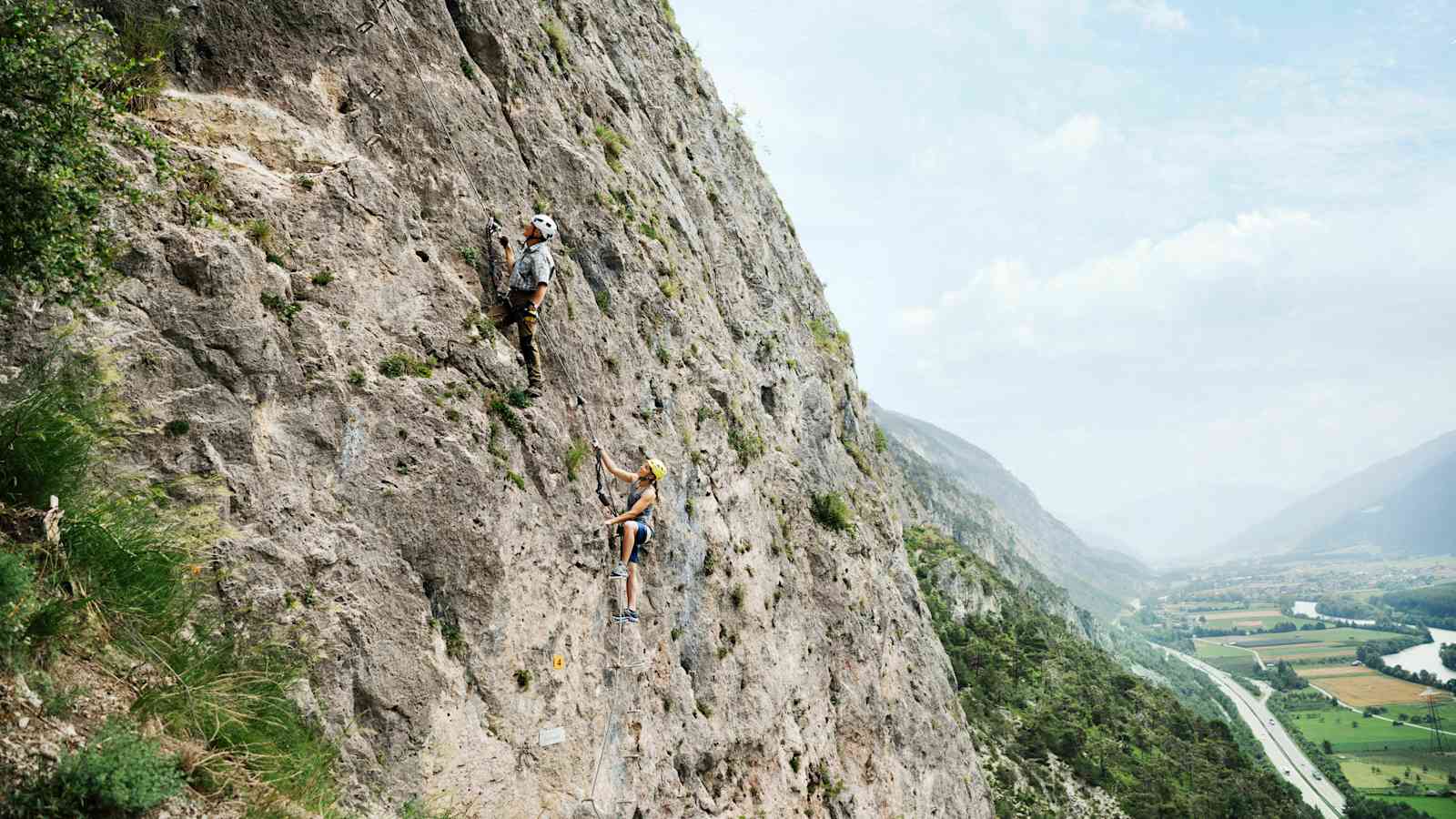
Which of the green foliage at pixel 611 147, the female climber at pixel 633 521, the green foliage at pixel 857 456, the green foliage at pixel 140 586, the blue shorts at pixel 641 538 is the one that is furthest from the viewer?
the green foliage at pixel 857 456

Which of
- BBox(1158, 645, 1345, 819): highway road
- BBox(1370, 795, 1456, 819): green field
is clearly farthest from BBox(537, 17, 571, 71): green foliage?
BBox(1370, 795, 1456, 819): green field

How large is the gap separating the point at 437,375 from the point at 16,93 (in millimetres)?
5183

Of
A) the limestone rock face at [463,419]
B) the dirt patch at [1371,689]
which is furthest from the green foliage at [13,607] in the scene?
the dirt patch at [1371,689]

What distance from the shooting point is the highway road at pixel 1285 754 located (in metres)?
114

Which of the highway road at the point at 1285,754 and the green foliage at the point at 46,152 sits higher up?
the green foliage at the point at 46,152

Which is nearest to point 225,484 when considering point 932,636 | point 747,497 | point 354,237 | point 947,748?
point 354,237

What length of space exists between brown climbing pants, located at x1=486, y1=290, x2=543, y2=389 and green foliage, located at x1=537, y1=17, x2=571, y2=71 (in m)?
7.10

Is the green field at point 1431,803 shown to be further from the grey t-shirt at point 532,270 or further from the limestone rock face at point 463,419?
the grey t-shirt at point 532,270

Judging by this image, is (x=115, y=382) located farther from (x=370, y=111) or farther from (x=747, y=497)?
(x=747, y=497)

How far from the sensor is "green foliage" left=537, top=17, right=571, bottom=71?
16047mm

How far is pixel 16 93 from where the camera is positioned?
18.2ft

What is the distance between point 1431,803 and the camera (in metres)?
114

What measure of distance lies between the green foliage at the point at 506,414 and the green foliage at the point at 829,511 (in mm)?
12288

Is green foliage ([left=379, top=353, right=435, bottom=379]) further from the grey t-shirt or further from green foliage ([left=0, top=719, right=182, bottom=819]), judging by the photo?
green foliage ([left=0, top=719, right=182, bottom=819])
